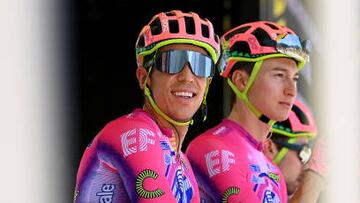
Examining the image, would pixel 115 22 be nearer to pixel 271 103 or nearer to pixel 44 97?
pixel 271 103

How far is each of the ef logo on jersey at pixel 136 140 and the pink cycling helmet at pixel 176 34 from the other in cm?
40

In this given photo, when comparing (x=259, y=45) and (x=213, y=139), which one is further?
(x=259, y=45)

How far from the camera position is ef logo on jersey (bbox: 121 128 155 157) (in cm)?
314

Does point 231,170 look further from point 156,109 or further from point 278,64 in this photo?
point 278,64

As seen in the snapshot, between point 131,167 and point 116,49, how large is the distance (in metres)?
3.24

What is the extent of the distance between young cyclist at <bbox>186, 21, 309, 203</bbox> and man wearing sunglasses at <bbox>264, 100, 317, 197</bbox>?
70 cm

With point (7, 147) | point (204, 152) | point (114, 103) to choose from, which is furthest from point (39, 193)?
point (114, 103)

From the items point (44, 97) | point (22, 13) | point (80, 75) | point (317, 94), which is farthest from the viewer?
point (80, 75)

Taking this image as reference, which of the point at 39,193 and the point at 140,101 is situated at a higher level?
the point at 39,193

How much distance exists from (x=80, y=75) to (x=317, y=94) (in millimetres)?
1760

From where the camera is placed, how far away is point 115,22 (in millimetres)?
6211

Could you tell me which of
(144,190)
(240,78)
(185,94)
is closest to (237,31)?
(240,78)

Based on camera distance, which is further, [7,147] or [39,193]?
[39,193]

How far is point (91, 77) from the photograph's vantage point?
20.1ft
